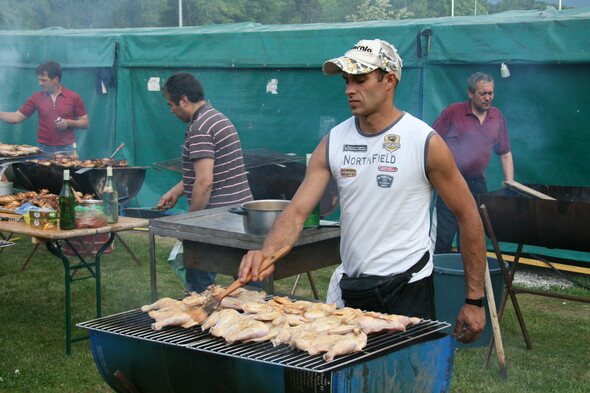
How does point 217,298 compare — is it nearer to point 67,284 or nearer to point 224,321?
point 224,321

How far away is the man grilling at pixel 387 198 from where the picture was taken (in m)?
3.25

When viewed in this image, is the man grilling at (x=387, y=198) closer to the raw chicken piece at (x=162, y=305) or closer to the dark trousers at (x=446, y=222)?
the raw chicken piece at (x=162, y=305)

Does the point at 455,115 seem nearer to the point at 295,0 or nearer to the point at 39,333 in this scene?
the point at 39,333

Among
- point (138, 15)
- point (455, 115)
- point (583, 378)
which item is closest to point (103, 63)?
point (455, 115)

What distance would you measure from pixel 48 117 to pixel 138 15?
88.6 feet

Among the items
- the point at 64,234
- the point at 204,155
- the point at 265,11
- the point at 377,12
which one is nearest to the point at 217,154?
the point at 204,155

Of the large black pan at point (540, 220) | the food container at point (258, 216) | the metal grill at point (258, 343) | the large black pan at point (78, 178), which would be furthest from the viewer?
the large black pan at point (78, 178)

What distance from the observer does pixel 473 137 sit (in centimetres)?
714

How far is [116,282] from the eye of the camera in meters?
7.91

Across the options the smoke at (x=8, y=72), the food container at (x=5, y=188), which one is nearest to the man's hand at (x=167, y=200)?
the food container at (x=5, y=188)

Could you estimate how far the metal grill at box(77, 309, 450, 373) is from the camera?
2689 millimetres

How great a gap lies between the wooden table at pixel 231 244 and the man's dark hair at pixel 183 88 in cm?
109

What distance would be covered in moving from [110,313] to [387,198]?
424 centimetres

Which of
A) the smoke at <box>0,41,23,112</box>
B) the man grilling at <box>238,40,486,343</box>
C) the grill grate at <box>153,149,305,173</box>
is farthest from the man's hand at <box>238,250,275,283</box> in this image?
the smoke at <box>0,41,23,112</box>
